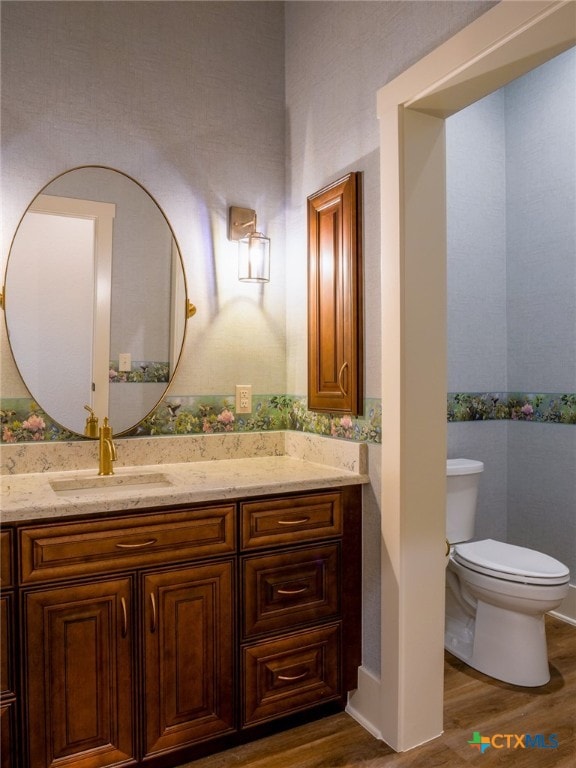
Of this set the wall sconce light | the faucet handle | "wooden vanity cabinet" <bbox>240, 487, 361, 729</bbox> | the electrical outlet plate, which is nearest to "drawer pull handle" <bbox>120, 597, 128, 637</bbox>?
"wooden vanity cabinet" <bbox>240, 487, 361, 729</bbox>

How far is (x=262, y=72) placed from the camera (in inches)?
99.9

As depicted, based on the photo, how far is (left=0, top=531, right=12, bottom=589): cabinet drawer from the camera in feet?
5.08

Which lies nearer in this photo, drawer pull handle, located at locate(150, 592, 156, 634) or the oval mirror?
drawer pull handle, located at locate(150, 592, 156, 634)

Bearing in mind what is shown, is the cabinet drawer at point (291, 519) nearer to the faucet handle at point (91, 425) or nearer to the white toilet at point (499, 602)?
the faucet handle at point (91, 425)

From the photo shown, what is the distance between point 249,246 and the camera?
240 centimetres

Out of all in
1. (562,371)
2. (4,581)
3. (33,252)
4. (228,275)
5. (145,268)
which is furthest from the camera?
(562,371)

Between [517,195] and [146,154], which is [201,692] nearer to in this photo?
[146,154]

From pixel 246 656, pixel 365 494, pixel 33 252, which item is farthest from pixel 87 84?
pixel 246 656

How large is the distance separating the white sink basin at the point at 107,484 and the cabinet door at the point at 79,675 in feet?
1.31

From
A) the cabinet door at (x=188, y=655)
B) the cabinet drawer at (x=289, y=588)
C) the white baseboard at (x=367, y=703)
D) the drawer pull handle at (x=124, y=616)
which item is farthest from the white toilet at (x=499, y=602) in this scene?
the drawer pull handle at (x=124, y=616)

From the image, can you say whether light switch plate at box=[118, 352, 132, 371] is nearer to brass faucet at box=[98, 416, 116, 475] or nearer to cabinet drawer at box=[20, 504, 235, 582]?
brass faucet at box=[98, 416, 116, 475]

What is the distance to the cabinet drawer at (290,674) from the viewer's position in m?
1.91

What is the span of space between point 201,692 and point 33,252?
62.8 inches

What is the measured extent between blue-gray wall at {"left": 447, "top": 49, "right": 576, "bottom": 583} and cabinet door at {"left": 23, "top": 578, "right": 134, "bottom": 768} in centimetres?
188
